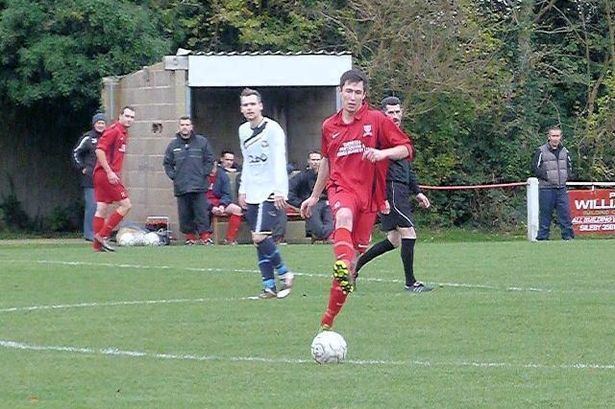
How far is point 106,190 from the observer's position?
20.2 meters

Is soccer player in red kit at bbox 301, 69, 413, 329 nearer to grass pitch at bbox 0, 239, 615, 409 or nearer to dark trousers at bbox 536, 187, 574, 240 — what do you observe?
grass pitch at bbox 0, 239, 615, 409

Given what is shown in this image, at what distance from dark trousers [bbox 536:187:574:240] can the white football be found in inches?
619

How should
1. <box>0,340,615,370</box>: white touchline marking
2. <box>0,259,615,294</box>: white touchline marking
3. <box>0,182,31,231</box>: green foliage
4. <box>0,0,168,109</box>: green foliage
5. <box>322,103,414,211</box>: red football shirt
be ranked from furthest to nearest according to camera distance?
<box>0,182,31,231</box>: green foliage → <box>0,0,168,109</box>: green foliage → <box>0,259,615,294</box>: white touchline marking → <box>322,103,414,211</box>: red football shirt → <box>0,340,615,370</box>: white touchline marking

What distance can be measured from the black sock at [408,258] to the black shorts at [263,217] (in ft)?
4.35

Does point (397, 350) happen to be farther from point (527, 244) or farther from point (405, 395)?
point (527, 244)

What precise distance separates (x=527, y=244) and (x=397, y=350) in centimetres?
1229

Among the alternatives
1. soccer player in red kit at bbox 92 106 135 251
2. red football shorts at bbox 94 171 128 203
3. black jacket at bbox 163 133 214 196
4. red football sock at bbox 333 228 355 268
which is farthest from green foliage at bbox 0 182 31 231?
red football sock at bbox 333 228 355 268

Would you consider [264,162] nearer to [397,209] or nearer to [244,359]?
[397,209]

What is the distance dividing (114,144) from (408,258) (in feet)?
23.8

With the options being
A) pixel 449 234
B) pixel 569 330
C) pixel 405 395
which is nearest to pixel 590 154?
pixel 449 234

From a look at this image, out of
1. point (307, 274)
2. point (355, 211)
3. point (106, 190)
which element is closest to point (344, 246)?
point (355, 211)

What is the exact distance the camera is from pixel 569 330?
11.0 meters

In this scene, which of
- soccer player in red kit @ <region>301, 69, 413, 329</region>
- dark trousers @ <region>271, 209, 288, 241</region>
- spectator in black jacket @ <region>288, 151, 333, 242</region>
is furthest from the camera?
spectator in black jacket @ <region>288, 151, 333, 242</region>

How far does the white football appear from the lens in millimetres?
9297
